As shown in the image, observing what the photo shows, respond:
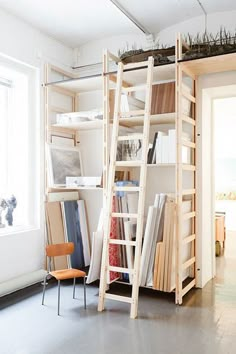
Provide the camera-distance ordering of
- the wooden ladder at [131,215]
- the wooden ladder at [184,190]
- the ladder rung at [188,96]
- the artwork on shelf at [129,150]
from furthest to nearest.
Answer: the artwork on shelf at [129,150]
the ladder rung at [188,96]
the wooden ladder at [184,190]
the wooden ladder at [131,215]

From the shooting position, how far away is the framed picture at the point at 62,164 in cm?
455

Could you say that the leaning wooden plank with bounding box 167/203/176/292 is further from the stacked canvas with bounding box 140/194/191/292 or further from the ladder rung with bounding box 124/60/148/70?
the ladder rung with bounding box 124/60/148/70

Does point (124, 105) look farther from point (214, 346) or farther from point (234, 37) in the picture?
point (214, 346)

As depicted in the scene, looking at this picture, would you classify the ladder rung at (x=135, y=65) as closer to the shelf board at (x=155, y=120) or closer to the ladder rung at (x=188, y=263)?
the shelf board at (x=155, y=120)

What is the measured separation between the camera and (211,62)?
3.78 meters

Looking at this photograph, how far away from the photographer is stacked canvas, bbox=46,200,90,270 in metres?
4.55

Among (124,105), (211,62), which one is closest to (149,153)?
(124,105)

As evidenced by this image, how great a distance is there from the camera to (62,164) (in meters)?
4.69

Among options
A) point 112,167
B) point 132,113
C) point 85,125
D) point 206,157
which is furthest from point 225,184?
point 112,167

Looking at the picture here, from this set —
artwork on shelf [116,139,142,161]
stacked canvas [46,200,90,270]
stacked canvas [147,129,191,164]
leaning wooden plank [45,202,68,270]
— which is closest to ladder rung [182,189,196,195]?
stacked canvas [147,129,191,164]

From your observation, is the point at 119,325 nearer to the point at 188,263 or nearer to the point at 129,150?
the point at 188,263

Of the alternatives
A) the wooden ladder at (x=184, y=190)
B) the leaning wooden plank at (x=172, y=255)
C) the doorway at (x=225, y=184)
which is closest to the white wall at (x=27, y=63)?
the leaning wooden plank at (x=172, y=255)

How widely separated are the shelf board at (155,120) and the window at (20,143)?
3.98 feet

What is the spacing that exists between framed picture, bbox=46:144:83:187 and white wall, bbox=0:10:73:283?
127 mm
